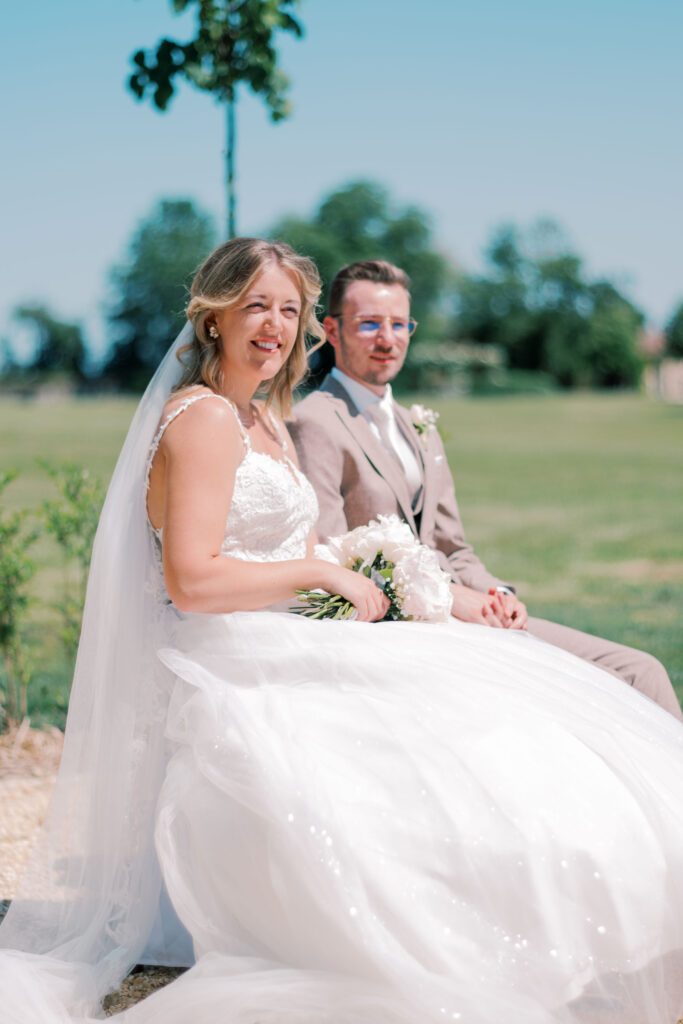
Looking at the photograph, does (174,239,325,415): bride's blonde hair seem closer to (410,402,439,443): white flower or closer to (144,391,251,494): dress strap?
(144,391,251,494): dress strap

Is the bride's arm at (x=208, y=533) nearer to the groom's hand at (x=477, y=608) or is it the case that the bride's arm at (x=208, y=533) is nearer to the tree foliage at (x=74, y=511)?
the groom's hand at (x=477, y=608)

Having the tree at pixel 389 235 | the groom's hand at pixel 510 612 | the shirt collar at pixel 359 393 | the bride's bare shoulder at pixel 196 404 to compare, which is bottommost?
the groom's hand at pixel 510 612

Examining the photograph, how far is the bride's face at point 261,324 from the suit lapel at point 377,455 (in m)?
0.88

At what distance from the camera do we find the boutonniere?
14.8 feet

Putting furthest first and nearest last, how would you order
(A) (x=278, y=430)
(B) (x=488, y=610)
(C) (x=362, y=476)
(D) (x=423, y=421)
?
(D) (x=423, y=421) → (C) (x=362, y=476) → (B) (x=488, y=610) → (A) (x=278, y=430)

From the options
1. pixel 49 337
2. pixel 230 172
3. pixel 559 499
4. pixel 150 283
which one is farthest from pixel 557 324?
pixel 230 172

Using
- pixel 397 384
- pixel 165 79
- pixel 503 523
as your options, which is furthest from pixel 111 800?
pixel 397 384

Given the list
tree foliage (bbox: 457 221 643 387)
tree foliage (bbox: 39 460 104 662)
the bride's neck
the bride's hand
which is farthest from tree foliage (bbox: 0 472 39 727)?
tree foliage (bbox: 457 221 643 387)

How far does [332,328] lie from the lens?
14.7 feet

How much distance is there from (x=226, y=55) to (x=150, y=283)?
251ft

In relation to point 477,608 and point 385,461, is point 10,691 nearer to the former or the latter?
point 385,461

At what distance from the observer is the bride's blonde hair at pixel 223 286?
3277 mm

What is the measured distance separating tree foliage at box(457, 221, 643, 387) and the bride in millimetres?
79253

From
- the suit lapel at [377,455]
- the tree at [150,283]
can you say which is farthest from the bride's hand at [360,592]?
the tree at [150,283]
